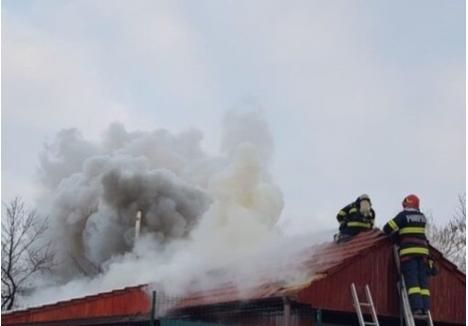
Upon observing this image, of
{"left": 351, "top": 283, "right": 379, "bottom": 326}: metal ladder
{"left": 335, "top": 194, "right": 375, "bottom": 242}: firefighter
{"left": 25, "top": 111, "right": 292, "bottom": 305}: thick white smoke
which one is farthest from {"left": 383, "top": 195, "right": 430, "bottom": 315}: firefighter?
{"left": 25, "top": 111, "right": 292, "bottom": 305}: thick white smoke

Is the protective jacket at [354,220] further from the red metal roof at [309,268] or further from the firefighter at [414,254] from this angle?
the firefighter at [414,254]

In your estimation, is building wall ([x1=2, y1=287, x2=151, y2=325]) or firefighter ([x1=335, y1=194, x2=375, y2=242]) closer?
firefighter ([x1=335, y1=194, x2=375, y2=242])

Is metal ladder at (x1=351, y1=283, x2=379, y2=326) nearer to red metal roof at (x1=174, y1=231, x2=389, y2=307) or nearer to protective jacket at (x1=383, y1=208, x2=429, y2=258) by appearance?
red metal roof at (x1=174, y1=231, x2=389, y2=307)

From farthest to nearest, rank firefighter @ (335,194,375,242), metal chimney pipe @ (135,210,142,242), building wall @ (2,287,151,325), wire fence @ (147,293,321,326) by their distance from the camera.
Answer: metal chimney pipe @ (135,210,142,242) < building wall @ (2,287,151,325) < firefighter @ (335,194,375,242) < wire fence @ (147,293,321,326)

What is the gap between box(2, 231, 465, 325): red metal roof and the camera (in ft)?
27.3

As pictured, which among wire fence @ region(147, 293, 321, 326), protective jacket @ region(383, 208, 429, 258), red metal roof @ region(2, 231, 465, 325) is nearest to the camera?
wire fence @ region(147, 293, 321, 326)

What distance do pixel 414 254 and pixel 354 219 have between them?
1.61 meters

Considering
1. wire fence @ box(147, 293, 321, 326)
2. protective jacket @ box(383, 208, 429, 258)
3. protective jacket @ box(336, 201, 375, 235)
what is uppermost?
protective jacket @ box(336, 201, 375, 235)

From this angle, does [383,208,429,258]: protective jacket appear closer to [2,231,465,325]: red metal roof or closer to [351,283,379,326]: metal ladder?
[2,231,465,325]: red metal roof

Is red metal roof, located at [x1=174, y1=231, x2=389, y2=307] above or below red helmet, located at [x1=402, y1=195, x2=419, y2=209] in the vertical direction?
A: below

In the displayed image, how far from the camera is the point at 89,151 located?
3142 cm

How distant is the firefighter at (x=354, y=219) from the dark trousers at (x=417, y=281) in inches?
52.9

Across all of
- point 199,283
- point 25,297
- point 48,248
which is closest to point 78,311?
point 199,283

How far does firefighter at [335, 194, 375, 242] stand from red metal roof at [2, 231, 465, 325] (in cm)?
28
